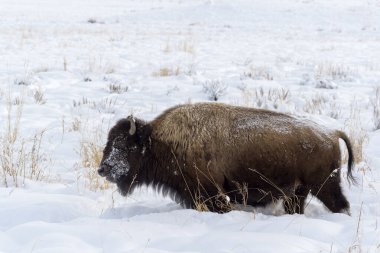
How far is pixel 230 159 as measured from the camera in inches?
184

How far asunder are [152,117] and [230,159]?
3.70m

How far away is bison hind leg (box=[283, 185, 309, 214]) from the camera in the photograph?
15.4 ft

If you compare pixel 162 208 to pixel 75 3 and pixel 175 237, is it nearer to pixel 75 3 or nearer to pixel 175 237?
pixel 175 237

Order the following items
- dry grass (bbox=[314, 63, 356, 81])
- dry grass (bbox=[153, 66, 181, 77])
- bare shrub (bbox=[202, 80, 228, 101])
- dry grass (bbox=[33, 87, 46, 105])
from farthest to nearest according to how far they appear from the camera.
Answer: dry grass (bbox=[153, 66, 181, 77]) → dry grass (bbox=[314, 63, 356, 81]) → bare shrub (bbox=[202, 80, 228, 101]) → dry grass (bbox=[33, 87, 46, 105])

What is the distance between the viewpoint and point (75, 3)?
154 feet

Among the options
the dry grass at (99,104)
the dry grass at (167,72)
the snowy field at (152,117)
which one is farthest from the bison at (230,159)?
the dry grass at (167,72)

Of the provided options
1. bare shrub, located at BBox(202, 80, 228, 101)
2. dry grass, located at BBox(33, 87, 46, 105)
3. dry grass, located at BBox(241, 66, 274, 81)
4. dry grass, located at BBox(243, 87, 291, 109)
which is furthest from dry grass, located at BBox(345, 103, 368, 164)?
dry grass, located at BBox(33, 87, 46, 105)

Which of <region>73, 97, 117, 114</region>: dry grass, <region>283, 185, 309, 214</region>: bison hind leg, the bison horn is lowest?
<region>73, 97, 117, 114</region>: dry grass

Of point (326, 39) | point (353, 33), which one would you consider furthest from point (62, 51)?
point (353, 33)

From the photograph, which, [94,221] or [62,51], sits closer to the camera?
[94,221]

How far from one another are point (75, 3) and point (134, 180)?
4460cm

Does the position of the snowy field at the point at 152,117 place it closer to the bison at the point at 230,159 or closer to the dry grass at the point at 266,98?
the dry grass at the point at 266,98

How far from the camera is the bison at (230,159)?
463cm

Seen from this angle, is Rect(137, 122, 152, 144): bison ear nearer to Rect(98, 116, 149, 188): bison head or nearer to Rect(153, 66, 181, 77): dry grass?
Rect(98, 116, 149, 188): bison head
